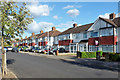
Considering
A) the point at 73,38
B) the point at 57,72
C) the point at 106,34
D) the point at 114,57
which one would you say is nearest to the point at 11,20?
the point at 57,72

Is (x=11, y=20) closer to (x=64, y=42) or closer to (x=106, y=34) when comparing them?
(x=106, y=34)

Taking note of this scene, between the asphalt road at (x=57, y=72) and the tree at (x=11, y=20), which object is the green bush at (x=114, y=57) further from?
the tree at (x=11, y=20)

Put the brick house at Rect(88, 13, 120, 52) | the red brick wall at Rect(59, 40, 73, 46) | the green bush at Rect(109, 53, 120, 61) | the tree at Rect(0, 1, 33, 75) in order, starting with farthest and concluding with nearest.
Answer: the red brick wall at Rect(59, 40, 73, 46)
the brick house at Rect(88, 13, 120, 52)
the green bush at Rect(109, 53, 120, 61)
the tree at Rect(0, 1, 33, 75)

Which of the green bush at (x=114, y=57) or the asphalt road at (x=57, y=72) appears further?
the green bush at (x=114, y=57)

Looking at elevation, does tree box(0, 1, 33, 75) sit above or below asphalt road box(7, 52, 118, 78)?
above

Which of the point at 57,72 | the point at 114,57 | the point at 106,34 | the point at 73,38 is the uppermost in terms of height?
the point at 106,34

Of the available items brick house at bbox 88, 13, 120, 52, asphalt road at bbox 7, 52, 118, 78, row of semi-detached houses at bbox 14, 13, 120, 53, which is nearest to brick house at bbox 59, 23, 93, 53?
row of semi-detached houses at bbox 14, 13, 120, 53

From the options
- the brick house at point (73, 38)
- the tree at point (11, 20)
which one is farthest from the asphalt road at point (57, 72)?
the brick house at point (73, 38)

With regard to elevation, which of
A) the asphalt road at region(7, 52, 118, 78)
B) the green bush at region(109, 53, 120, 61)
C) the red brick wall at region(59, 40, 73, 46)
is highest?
the red brick wall at region(59, 40, 73, 46)

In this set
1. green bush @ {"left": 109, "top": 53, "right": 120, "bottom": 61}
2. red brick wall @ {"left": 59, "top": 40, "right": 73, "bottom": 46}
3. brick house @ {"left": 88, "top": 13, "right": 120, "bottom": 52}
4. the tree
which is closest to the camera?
the tree

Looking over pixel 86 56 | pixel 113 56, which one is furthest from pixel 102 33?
pixel 113 56

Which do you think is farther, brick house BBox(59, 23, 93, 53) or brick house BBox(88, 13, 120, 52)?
brick house BBox(59, 23, 93, 53)

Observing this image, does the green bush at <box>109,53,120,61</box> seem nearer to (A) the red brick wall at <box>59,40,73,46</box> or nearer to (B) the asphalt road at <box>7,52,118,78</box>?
(B) the asphalt road at <box>7,52,118,78</box>

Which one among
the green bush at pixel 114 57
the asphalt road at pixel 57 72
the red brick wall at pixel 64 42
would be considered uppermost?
the red brick wall at pixel 64 42
